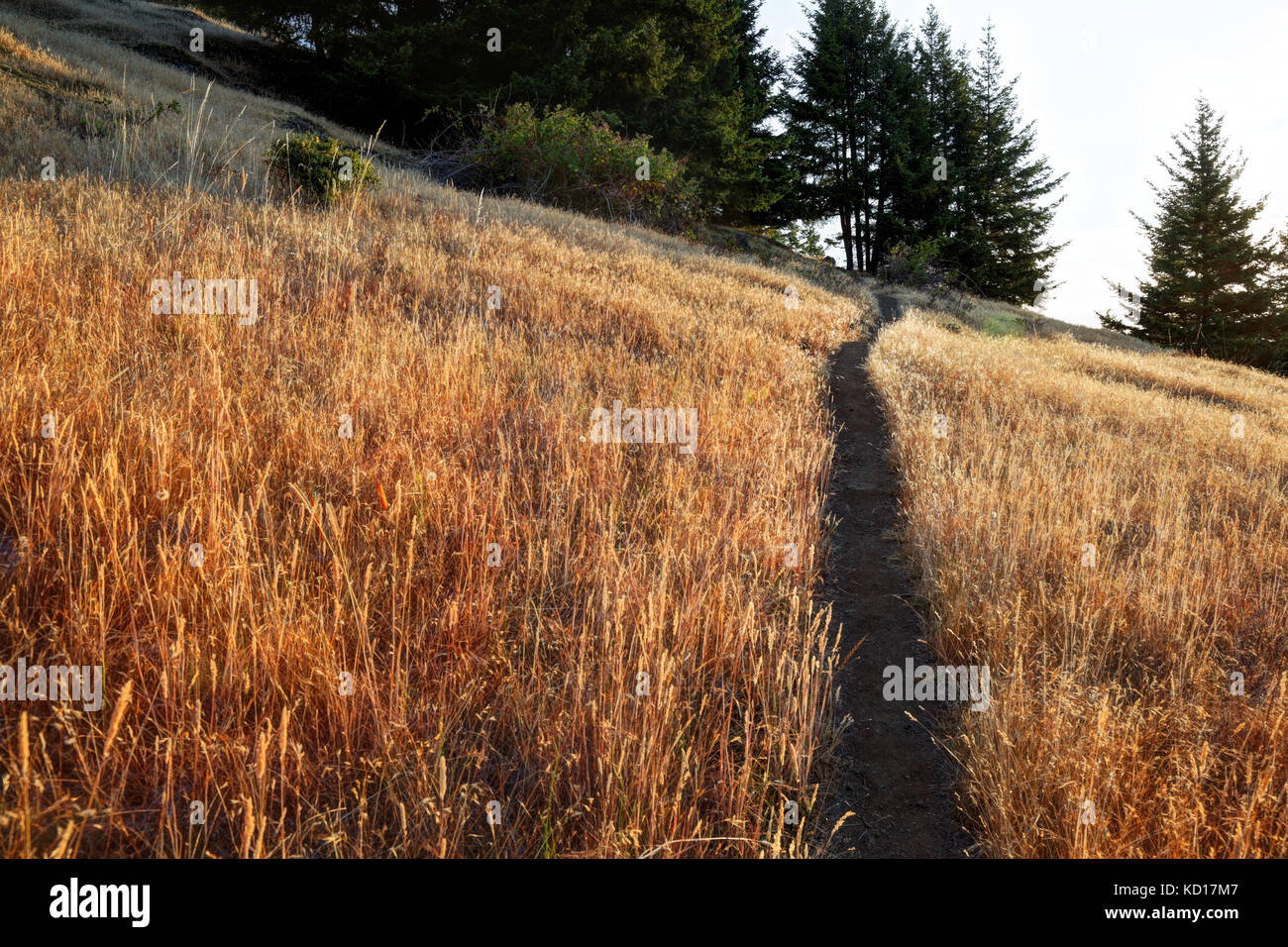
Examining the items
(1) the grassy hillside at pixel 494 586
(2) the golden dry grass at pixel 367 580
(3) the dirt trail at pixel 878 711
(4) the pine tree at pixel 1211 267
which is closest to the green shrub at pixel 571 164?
(1) the grassy hillside at pixel 494 586

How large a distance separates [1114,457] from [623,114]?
2406cm

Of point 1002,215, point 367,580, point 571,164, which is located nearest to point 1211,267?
point 1002,215

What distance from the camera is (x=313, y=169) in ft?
33.2

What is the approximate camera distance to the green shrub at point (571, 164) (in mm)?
19172

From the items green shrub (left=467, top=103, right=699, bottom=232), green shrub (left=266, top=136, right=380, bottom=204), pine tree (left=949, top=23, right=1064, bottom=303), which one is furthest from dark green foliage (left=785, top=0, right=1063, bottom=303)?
green shrub (left=266, top=136, right=380, bottom=204)

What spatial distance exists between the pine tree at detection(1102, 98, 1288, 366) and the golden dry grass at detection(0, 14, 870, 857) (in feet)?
119

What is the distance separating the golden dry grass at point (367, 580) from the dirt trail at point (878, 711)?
0.24 meters

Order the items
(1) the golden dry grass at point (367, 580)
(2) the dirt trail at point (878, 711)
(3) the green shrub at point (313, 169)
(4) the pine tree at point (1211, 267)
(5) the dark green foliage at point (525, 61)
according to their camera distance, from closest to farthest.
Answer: (1) the golden dry grass at point (367, 580) < (2) the dirt trail at point (878, 711) < (3) the green shrub at point (313, 169) < (5) the dark green foliage at point (525, 61) < (4) the pine tree at point (1211, 267)

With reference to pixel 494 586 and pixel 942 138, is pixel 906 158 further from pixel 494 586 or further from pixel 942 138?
pixel 494 586

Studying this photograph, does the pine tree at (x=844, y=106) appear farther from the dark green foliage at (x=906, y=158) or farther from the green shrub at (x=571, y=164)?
the green shrub at (x=571, y=164)

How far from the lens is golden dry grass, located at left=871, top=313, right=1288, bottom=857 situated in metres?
2.53
